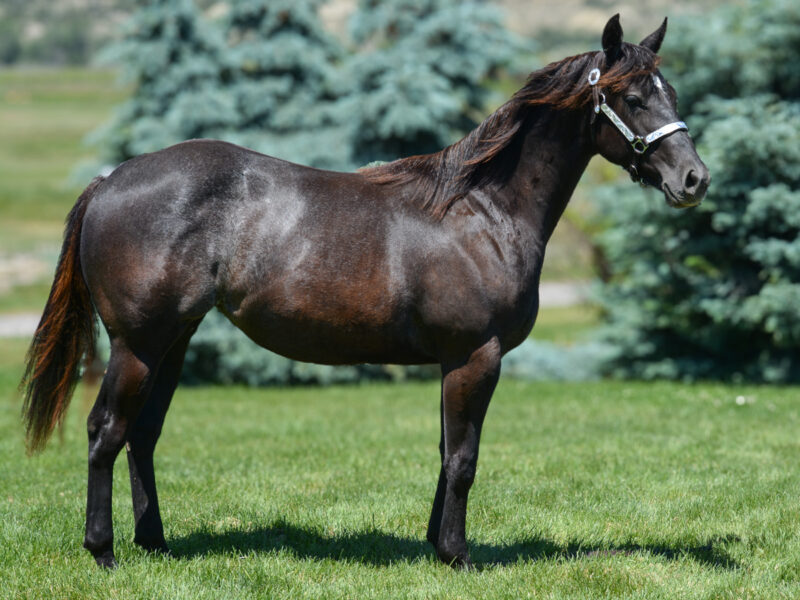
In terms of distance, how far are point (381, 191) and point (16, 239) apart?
27.5 meters

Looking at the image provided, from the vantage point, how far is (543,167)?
4.41 meters

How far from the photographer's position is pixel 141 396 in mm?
4227

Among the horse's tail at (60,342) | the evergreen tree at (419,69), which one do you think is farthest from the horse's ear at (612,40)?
the evergreen tree at (419,69)

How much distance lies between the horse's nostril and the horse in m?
0.01

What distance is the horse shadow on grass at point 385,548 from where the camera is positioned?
4.55 meters

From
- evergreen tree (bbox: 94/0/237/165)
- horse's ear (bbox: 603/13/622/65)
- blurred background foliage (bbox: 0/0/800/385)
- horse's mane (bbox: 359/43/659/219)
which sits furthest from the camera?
evergreen tree (bbox: 94/0/237/165)

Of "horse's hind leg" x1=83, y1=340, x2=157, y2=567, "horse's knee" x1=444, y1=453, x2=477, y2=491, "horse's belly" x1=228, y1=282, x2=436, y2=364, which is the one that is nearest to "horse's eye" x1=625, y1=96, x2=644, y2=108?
"horse's belly" x1=228, y1=282, x2=436, y2=364

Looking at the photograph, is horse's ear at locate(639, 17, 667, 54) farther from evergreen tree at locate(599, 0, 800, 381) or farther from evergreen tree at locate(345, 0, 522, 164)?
evergreen tree at locate(345, 0, 522, 164)

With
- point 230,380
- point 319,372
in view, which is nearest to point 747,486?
point 319,372

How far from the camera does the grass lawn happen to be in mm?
4168

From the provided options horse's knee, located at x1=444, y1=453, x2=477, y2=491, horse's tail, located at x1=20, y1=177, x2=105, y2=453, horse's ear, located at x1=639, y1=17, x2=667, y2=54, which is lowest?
horse's knee, located at x1=444, y1=453, x2=477, y2=491

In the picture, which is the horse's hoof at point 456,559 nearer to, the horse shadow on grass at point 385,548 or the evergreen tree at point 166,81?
the horse shadow on grass at point 385,548

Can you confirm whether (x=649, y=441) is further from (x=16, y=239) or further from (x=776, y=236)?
(x=16, y=239)

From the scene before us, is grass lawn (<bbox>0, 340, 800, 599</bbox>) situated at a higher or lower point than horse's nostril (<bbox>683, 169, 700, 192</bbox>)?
lower
